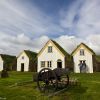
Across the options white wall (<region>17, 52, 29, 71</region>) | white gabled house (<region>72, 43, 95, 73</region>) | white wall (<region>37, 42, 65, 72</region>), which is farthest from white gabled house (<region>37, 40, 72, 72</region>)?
white wall (<region>17, 52, 29, 71</region>)

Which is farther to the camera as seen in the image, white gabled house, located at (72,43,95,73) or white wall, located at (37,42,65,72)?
white wall, located at (37,42,65,72)

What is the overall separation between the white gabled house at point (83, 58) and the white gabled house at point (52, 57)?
2.25 metres

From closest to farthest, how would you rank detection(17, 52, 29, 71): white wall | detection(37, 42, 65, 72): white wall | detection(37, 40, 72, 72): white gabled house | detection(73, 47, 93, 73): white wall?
detection(73, 47, 93, 73): white wall, detection(37, 40, 72, 72): white gabled house, detection(37, 42, 65, 72): white wall, detection(17, 52, 29, 71): white wall

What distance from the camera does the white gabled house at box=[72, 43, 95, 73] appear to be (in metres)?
48.1

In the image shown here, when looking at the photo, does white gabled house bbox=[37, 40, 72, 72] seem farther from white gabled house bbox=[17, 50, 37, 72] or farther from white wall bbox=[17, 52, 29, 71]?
white wall bbox=[17, 52, 29, 71]

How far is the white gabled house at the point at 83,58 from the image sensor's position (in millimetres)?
48097

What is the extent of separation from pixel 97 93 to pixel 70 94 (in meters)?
2.33

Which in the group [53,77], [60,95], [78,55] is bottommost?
[60,95]

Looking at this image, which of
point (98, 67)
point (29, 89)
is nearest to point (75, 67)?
point (98, 67)

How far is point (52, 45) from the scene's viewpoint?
4997cm

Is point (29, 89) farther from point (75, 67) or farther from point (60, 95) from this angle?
point (75, 67)

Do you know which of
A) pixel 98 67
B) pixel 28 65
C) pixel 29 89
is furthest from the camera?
pixel 28 65

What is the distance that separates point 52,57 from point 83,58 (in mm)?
6798

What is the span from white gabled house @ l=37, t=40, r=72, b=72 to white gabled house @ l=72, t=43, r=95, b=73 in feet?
7.38
